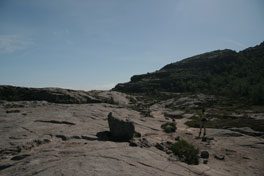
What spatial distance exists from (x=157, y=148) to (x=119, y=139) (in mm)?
3647

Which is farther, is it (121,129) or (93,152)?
(121,129)

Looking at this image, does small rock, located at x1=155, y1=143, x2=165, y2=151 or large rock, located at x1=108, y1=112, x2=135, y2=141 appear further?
large rock, located at x1=108, y1=112, x2=135, y2=141

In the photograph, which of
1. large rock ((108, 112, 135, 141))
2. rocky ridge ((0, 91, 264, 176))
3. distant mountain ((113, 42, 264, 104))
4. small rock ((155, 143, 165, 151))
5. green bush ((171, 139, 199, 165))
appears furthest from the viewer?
distant mountain ((113, 42, 264, 104))

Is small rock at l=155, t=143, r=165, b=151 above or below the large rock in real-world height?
below

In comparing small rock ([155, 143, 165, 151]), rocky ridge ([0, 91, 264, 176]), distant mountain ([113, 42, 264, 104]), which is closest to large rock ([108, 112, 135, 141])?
rocky ridge ([0, 91, 264, 176])

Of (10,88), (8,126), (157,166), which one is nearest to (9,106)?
(10,88)

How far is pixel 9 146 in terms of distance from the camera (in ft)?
40.8

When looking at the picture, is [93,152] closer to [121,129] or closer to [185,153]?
[121,129]

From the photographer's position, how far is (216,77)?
113562 mm

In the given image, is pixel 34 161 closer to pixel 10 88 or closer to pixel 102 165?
pixel 102 165

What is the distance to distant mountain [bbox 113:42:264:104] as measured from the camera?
287 ft

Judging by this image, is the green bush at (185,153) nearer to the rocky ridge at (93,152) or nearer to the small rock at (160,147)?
the rocky ridge at (93,152)

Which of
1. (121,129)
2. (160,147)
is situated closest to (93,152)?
(121,129)

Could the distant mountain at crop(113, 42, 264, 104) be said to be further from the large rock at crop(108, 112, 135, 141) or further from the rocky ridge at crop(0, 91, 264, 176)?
the large rock at crop(108, 112, 135, 141)
